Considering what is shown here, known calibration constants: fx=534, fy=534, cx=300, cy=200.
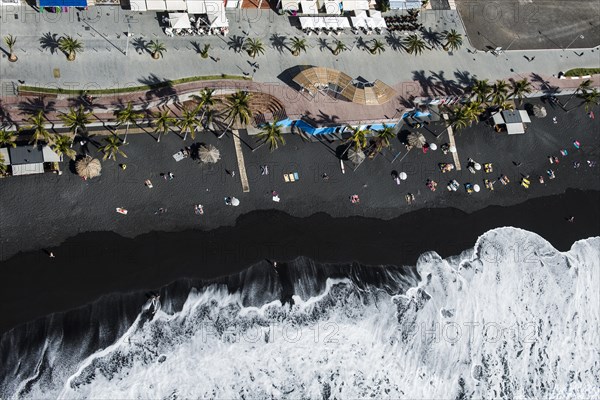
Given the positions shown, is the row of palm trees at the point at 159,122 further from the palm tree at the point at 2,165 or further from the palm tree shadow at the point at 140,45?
the palm tree shadow at the point at 140,45

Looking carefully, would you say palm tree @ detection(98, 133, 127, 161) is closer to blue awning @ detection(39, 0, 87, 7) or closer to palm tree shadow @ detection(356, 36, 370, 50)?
blue awning @ detection(39, 0, 87, 7)

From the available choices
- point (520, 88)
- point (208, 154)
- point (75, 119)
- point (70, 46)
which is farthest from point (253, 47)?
point (520, 88)

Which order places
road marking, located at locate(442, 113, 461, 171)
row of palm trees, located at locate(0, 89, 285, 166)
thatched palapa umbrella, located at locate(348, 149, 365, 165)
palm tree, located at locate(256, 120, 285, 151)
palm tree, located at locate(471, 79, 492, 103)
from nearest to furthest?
row of palm trees, located at locate(0, 89, 285, 166) < palm tree, located at locate(256, 120, 285, 151) < thatched palapa umbrella, located at locate(348, 149, 365, 165) < palm tree, located at locate(471, 79, 492, 103) < road marking, located at locate(442, 113, 461, 171)

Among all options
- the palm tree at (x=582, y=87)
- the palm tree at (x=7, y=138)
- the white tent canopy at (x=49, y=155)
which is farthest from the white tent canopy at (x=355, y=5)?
the palm tree at (x=7, y=138)

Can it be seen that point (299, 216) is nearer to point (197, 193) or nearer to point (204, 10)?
point (197, 193)

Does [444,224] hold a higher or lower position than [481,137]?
lower

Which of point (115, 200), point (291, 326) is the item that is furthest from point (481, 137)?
point (115, 200)

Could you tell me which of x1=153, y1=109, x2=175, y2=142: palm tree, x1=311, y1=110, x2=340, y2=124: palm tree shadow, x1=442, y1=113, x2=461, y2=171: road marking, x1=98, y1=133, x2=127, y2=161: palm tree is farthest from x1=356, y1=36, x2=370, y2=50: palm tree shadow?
x1=98, y1=133, x2=127, y2=161: palm tree

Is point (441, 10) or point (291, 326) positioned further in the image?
point (441, 10)
